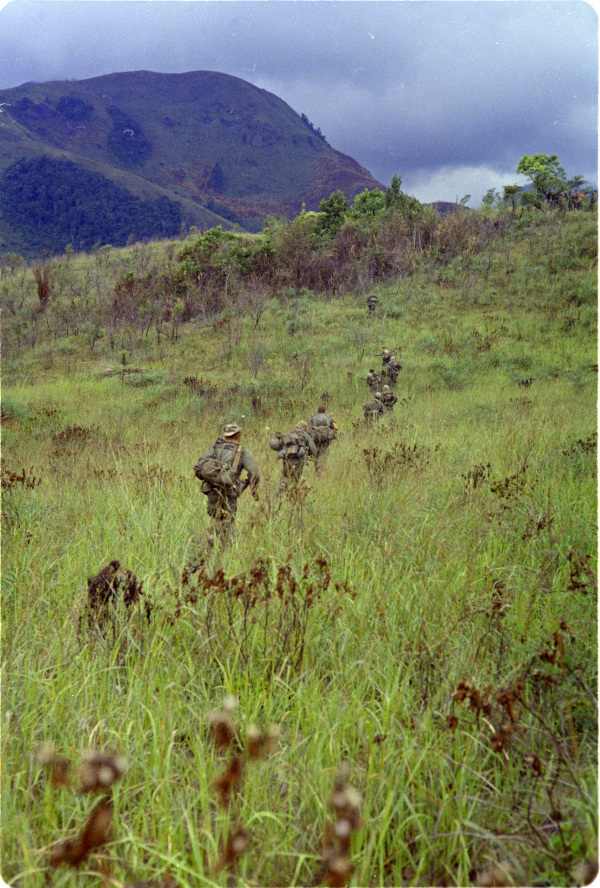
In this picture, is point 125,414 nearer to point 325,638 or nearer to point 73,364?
point 73,364

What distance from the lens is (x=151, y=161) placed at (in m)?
99.7

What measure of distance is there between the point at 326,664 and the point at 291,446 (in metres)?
3.86

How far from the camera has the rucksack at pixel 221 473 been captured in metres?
4.41

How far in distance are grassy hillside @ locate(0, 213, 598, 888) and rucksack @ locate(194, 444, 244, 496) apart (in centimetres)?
32

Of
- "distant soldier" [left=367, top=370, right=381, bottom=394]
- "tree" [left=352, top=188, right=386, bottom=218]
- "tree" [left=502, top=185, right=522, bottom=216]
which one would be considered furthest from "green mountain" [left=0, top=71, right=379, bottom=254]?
"distant soldier" [left=367, top=370, right=381, bottom=394]

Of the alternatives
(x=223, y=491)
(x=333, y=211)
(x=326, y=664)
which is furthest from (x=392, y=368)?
(x=333, y=211)

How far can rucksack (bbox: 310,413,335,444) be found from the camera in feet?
24.2

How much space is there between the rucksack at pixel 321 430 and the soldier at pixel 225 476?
2.72 m

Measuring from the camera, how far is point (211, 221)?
74750mm

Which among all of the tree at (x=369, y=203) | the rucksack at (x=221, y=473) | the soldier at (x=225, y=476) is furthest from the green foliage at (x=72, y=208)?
the rucksack at (x=221, y=473)

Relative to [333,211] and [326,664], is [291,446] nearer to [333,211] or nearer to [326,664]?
[326,664]

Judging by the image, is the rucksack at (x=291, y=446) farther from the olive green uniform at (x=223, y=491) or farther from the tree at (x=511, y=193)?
the tree at (x=511, y=193)

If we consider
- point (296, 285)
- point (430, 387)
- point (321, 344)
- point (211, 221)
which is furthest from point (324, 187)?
point (430, 387)

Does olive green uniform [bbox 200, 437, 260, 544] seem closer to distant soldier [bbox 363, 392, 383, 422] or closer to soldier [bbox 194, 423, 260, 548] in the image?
soldier [bbox 194, 423, 260, 548]
